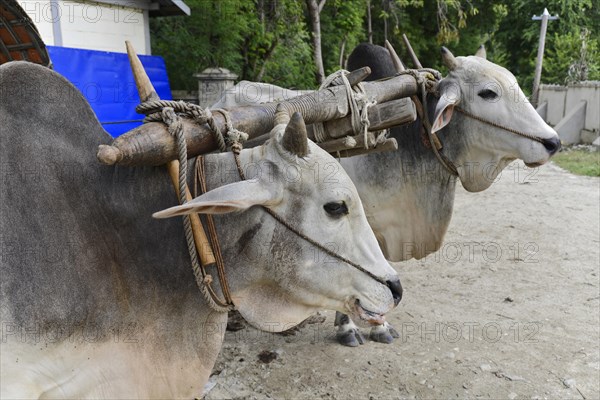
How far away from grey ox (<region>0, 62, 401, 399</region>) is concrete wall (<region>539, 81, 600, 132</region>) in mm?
13589

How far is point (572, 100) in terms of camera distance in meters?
14.1

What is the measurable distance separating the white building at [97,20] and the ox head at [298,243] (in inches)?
206

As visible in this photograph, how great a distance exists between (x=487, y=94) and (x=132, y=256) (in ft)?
7.73

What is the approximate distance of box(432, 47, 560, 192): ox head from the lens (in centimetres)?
307

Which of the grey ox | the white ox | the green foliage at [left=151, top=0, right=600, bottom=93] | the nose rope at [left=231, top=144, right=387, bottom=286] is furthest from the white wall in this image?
the nose rope at [left=231, top=144, right=387, bottom=286]

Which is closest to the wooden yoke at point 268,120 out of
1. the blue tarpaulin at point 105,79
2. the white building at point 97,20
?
the blue tarpaulin at point 105,79

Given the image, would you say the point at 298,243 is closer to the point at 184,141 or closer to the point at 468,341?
the point at 184,141

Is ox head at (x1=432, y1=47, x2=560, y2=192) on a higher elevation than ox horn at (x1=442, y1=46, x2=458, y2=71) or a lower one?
lower

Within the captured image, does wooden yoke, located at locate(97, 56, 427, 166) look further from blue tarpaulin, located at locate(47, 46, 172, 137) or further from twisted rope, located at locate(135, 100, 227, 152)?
blue tarpaulin, located at locate(47, 46, 172, 137)

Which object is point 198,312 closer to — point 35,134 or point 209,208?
point 209,208

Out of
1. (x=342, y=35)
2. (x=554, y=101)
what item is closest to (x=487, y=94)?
(x=342, y=35)

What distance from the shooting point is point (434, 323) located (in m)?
4.10

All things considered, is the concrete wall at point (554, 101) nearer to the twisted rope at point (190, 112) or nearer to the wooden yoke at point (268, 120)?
the wooden yoke at point (268, 120)

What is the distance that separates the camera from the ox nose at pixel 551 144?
120 inches
